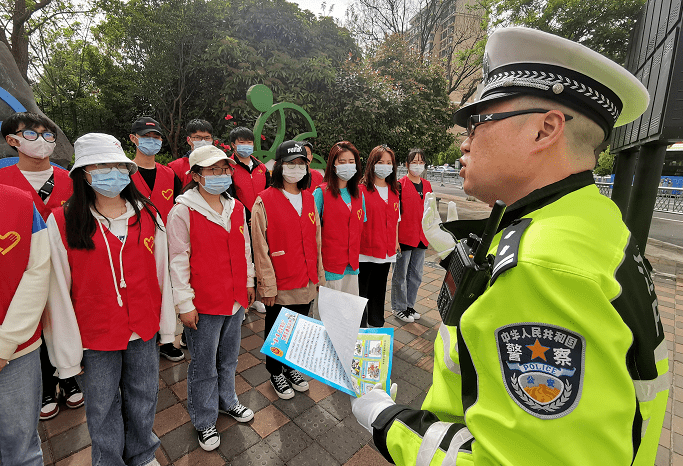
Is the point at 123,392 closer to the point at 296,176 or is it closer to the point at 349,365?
the point at 349,365

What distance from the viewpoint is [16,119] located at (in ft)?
8.51

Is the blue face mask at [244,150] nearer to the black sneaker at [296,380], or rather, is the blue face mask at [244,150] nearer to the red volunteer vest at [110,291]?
the red volunteer vest at [110,291]

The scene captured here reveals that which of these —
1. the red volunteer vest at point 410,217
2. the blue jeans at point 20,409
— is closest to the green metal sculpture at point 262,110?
the red volunteer vest at point 410,217

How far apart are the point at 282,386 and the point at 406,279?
2.17 m

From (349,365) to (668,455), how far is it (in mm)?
2697

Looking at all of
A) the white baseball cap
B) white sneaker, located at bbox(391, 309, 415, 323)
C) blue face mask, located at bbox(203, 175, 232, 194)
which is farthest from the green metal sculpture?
white sneaker, located at bbox(391, 309, 415, 323)

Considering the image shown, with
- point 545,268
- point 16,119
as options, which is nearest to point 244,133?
point 16,119

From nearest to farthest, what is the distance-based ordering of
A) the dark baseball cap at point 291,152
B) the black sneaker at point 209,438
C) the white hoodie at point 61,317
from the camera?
1. the white hoodie at point 61,317
2. the black sneaker at point 209,438
3. the dark baseball cap at point 291,152

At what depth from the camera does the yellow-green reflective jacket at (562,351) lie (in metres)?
0.65

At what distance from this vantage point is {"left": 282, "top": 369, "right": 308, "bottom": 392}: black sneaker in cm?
288

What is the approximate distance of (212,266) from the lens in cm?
226

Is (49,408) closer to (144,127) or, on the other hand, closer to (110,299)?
(110,299)

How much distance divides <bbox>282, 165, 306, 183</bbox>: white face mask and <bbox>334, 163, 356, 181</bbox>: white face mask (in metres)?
0.50

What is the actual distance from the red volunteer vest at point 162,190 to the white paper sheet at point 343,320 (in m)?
2.56
